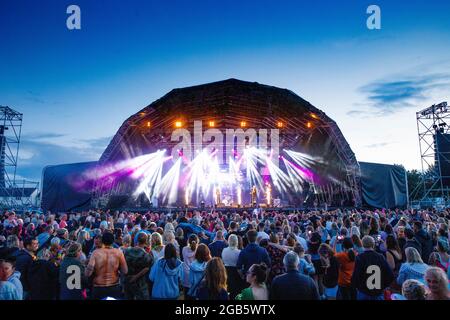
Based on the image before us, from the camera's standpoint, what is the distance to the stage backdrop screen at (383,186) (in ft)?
73.0

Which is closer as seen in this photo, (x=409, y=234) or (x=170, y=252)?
(x=170, y=252)

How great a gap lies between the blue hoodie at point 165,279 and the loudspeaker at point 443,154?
2317 cm

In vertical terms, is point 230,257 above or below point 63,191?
below

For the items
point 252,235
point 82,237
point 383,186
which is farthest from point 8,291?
point 383,186

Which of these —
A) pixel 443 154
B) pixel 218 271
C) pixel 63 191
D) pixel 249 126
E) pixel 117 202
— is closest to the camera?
pixel 218 271

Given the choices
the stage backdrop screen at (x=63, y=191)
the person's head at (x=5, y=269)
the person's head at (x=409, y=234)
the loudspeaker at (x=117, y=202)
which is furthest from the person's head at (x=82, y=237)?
the stage backdrop screen at (x=63, y=191)

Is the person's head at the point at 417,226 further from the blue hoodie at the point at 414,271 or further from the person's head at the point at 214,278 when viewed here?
the person's head at the point at 214,278

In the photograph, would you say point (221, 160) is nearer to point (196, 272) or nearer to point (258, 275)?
point (196, 272)

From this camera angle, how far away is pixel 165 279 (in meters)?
4.36

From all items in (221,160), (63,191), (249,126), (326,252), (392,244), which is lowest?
(326,252)

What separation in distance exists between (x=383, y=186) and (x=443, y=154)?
459cm

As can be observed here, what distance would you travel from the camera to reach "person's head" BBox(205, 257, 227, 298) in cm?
352

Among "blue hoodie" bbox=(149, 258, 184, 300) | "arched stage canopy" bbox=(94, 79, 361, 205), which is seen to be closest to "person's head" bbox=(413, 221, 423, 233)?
"blue hoodie" bbox=(149, 258, 184, 300)

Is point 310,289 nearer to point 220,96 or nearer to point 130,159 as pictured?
point 220,96
